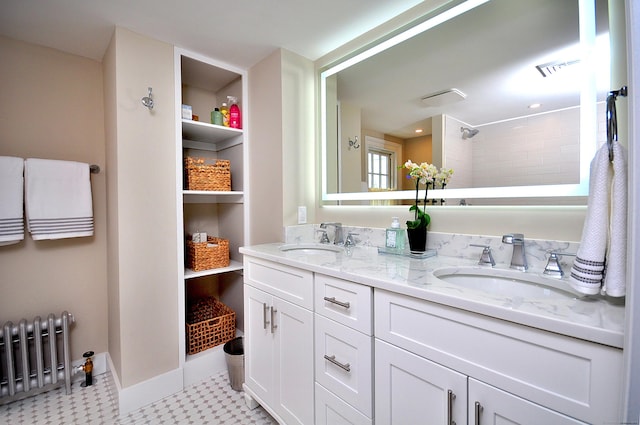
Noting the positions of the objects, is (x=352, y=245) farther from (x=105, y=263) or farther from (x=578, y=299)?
(x=105, y=263)

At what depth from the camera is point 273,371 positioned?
1.42m

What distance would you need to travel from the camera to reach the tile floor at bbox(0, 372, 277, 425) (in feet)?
5.01

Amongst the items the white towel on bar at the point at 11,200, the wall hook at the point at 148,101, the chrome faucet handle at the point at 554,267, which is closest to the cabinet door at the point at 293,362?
the chrome faucet handle at the point at 554,267

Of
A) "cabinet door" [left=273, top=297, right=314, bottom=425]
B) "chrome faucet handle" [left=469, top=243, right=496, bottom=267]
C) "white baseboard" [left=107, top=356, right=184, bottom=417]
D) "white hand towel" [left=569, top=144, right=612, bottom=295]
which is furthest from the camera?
"white baseboard" [left=107, top=356, right=184, bottom=417]

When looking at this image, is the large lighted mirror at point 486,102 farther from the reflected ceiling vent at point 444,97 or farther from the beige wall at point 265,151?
the beige wall at point 265,151

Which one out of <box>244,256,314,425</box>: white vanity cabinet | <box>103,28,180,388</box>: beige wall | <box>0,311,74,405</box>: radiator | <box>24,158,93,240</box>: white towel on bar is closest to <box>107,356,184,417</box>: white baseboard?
<box>103,28,180,388</box>: beige wall

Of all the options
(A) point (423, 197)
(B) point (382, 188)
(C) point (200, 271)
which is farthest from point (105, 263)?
(A) point (423, 197)

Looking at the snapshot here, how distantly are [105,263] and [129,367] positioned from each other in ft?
2.51

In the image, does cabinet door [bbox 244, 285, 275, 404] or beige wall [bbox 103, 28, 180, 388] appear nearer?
cabinet door [bbox 244, 285, 275, 404]

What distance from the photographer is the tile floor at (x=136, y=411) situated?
1527 millimetres

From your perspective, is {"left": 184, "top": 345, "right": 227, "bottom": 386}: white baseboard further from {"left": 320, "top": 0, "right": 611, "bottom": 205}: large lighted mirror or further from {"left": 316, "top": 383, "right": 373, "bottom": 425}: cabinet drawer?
{"left": 320, "top": 0, "right": 611, "bottom": 205}: large lighted mirror

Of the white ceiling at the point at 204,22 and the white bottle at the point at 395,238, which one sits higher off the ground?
the white ceiling at the point at 204,22

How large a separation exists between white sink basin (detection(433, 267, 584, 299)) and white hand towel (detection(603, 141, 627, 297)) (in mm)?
211

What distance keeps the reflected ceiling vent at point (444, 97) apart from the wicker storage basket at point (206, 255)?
159 centimetres
